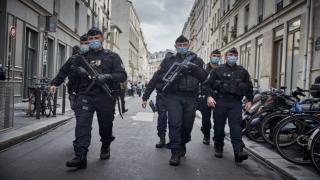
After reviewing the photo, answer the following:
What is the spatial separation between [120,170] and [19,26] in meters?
12.1

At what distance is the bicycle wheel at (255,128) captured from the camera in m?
8.60

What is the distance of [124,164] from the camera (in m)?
6.11

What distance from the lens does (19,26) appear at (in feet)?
53.6

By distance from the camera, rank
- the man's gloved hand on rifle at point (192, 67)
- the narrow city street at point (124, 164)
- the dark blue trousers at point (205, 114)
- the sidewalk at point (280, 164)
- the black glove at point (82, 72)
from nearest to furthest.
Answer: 1. the narrow city street at point (124, 164)
2. the sidewalk at point (280, 164)
3. the black glove at point (82, 72)
4. the man's gloved hand on rifle at point (192, 67)
5. the dark blue trousers at point (205, 114)

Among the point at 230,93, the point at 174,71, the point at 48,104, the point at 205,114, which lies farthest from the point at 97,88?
the point at 48,104

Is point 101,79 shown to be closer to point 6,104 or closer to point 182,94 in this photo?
point 182,94

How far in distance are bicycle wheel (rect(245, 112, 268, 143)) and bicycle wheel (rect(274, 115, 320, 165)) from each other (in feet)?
4.86

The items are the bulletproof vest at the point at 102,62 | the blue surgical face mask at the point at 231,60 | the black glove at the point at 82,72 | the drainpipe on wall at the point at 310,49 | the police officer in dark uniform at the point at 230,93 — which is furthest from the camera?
the drainpipe on wall at the point at 310,49

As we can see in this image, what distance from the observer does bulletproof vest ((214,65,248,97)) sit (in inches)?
269

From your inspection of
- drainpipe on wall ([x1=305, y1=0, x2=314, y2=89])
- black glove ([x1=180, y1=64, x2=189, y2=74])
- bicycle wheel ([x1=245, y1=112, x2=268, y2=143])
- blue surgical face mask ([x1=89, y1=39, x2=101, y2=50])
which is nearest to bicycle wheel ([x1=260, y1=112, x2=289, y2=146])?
bicycle wheel ([x1=245, y1=112, x2=268, y2=143])

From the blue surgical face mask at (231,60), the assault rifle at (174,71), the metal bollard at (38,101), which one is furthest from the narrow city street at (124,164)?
the metal bollard at (38,101)

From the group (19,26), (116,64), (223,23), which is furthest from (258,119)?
(223,23)

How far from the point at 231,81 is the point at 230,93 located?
187 mm

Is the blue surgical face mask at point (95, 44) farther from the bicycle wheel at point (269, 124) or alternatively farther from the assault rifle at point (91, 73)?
the bicycle wheel at point (269, 124)
